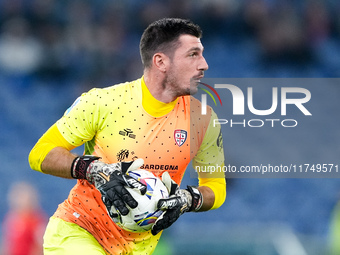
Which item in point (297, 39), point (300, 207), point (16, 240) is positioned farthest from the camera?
point (297, 39)

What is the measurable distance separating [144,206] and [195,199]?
58cm

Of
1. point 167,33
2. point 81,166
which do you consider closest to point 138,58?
point 167,33

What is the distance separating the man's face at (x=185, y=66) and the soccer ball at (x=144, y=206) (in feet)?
2.64

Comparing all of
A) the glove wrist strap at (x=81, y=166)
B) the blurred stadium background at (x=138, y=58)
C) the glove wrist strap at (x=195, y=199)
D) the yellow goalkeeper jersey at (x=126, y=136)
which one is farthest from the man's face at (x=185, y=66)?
the blurred stadium background at (x=138, y=58)

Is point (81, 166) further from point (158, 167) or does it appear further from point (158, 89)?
point (158, 89)

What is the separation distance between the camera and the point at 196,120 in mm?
4805

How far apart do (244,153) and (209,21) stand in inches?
124

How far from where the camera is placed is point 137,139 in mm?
4645

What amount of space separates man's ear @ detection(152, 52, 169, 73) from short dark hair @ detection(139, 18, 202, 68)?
0.11 feet

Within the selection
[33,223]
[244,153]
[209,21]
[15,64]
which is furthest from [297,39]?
[33,223]

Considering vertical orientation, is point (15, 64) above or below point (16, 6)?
below

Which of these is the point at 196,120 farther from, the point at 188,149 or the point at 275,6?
the point at 275,6

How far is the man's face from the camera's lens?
15.4 ft

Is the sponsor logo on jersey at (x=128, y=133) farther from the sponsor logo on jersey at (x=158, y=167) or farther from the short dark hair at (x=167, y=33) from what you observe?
the short dark hair at (x=167, y=33)
